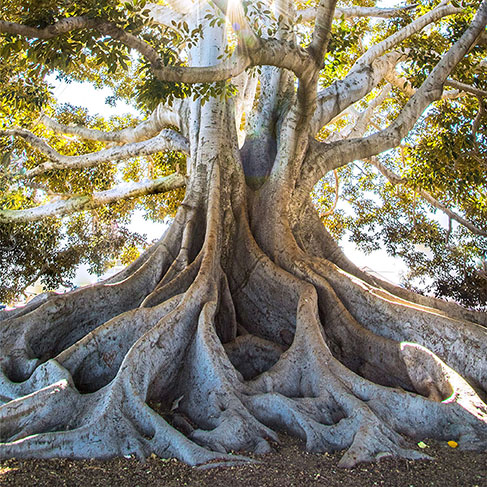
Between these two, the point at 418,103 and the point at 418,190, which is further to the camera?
the point at 418,190

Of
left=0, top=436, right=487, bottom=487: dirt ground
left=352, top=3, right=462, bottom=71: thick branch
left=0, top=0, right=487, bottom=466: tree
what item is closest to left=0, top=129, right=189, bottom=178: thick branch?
left=0, top=0, right=487, bottom=466: tree

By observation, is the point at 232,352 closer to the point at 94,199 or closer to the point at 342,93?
the point at 342,93

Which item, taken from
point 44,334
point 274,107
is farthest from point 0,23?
point 274,107

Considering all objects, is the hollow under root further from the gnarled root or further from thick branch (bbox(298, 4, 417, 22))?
thick branch (bbox(298, 4, 417, 22))

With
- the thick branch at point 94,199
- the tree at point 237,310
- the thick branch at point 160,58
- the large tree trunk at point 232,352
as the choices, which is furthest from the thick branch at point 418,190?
the thick branch at point 160,58

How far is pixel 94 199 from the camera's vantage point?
27.3ft

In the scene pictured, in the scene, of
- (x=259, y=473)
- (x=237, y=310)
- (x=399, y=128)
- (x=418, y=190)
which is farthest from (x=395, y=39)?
(x=259, y=473)

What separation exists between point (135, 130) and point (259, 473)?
698 cm

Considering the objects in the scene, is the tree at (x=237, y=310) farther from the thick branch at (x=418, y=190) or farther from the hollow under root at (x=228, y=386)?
the thick branch at (x=418, y=190)

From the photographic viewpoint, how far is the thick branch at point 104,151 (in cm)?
769

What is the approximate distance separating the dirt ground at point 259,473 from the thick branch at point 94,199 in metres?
5.62

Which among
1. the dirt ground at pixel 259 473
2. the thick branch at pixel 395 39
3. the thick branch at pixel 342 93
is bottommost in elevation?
the dirt ground at pixel 259 473

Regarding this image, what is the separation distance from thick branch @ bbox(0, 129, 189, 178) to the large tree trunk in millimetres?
1112

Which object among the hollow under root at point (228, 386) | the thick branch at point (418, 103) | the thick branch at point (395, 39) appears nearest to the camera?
the hollow under root at point (228, 386)
